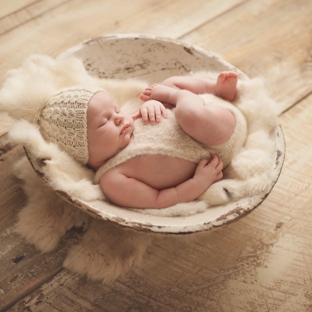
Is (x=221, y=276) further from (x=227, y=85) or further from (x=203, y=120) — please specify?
(x=227, y=85)

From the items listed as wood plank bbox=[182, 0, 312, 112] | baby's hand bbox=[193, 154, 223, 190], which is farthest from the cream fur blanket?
wood plank bbox=[182, 0, 312, 112]

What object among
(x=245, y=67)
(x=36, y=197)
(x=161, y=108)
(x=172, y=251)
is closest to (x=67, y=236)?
(x=36, y=197)

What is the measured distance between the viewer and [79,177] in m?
0.96

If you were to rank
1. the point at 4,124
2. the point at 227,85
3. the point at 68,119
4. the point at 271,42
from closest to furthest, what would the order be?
the point at 68,119, the point at 227,85, the point at 4,124, the point at 271,42

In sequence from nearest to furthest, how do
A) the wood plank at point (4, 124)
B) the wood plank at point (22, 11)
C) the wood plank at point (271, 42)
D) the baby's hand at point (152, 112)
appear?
the baby's hand at point (152, 112), the wood plank at point (4, 124), the wood plank at point (271, 42), the wood plank at point (22, 11)

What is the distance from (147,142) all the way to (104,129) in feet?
0.39

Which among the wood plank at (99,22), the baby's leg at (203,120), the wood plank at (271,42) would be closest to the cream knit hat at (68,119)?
the baby's leg at (203,120)

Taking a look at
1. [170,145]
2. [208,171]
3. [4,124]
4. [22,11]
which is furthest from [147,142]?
[22,11]

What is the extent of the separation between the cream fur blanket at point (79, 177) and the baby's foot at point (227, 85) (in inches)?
1.0

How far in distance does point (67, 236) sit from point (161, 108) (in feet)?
1.48

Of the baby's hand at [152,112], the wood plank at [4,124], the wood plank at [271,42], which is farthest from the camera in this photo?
the wood plank at [271,42]

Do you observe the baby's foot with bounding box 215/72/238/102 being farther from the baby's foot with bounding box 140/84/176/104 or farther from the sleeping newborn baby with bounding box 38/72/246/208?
the baby's foot with bounding box 140/84/176/104

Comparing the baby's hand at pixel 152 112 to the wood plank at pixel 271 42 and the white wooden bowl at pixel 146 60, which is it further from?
the wood plank at pixel 271 42

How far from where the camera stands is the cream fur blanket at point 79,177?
35.0 inches
